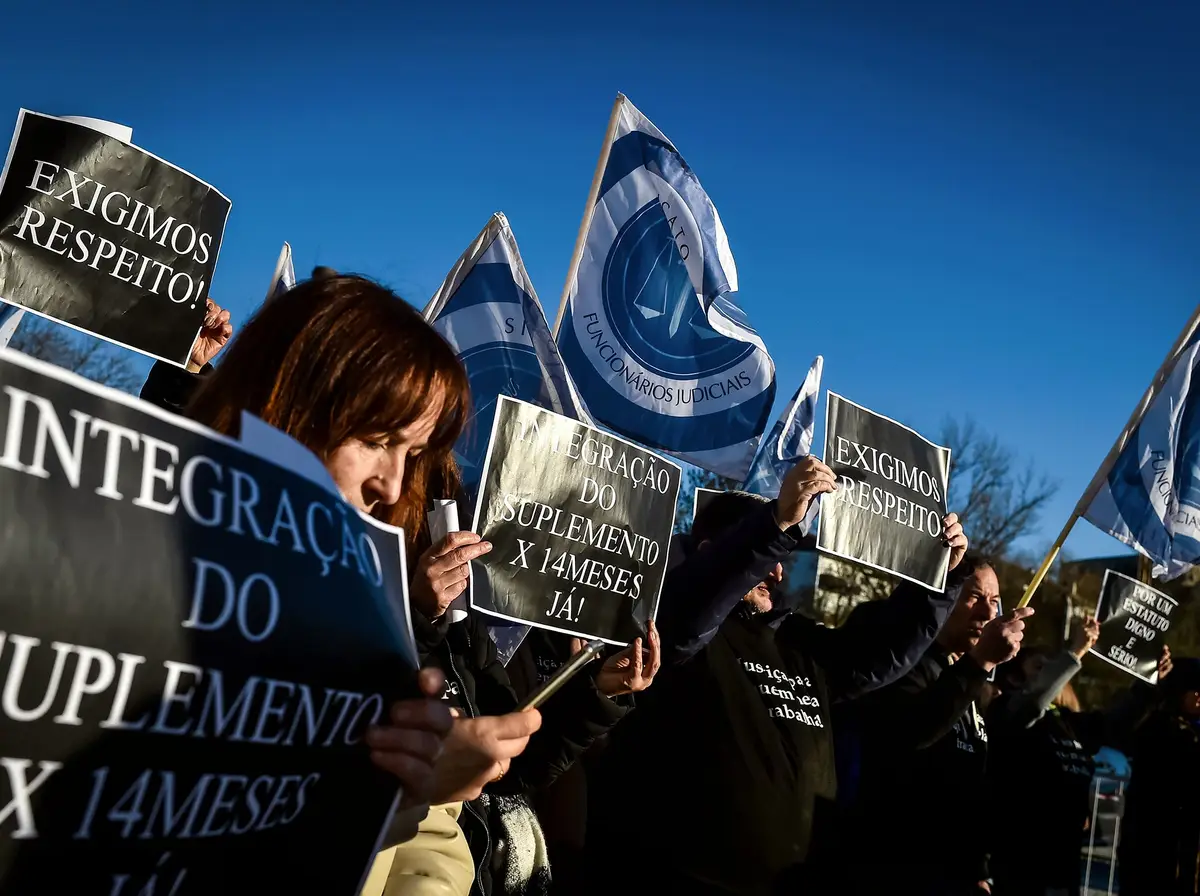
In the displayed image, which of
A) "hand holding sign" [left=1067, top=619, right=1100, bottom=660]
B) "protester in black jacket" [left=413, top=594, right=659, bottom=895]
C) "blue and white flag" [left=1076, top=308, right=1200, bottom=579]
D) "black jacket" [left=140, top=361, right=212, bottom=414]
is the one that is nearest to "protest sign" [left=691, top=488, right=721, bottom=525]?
"protester in black jacket" [left=413, top=594, right=659, bottom=895]

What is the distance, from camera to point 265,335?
5.70 feet

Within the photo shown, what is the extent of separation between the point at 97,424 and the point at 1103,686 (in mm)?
29517

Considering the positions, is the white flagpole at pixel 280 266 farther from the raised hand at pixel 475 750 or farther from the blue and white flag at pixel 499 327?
the raised hand at pixel 475 750

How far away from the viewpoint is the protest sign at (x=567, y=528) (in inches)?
138

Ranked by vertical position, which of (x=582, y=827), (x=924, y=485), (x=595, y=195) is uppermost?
(x=595, y=195)

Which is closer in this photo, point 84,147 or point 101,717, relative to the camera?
point 101,717

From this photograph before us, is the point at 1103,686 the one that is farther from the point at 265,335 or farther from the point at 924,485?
the point at 265,335

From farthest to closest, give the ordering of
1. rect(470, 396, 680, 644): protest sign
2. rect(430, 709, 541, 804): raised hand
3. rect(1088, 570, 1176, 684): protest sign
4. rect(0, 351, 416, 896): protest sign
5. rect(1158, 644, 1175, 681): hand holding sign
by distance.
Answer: rect(1158, 644, 1175, 681): hand holding sign
rect(1088, 570, 1176, 684): protest sign
rect(470, 396, 680, 644): protest sign
rect(430, 709, 541, 804): raised hand
rect(0, 351, 416, 896): protest sign

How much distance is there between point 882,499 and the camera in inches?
188

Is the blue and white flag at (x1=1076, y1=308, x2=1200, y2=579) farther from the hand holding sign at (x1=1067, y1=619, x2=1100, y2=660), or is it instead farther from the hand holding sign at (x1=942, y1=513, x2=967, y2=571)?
the hand holding sign at (x1=942, y1=513, x2=967, y2=571)

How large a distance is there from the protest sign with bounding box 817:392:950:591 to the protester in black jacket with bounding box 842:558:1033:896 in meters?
0.33

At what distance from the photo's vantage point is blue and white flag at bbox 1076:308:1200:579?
648 centimetres

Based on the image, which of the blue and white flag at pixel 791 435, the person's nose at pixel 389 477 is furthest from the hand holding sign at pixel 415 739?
the blue and white flag at pixel 791 435

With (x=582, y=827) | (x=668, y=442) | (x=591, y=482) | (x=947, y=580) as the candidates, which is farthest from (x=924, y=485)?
(x=582, y=827)
